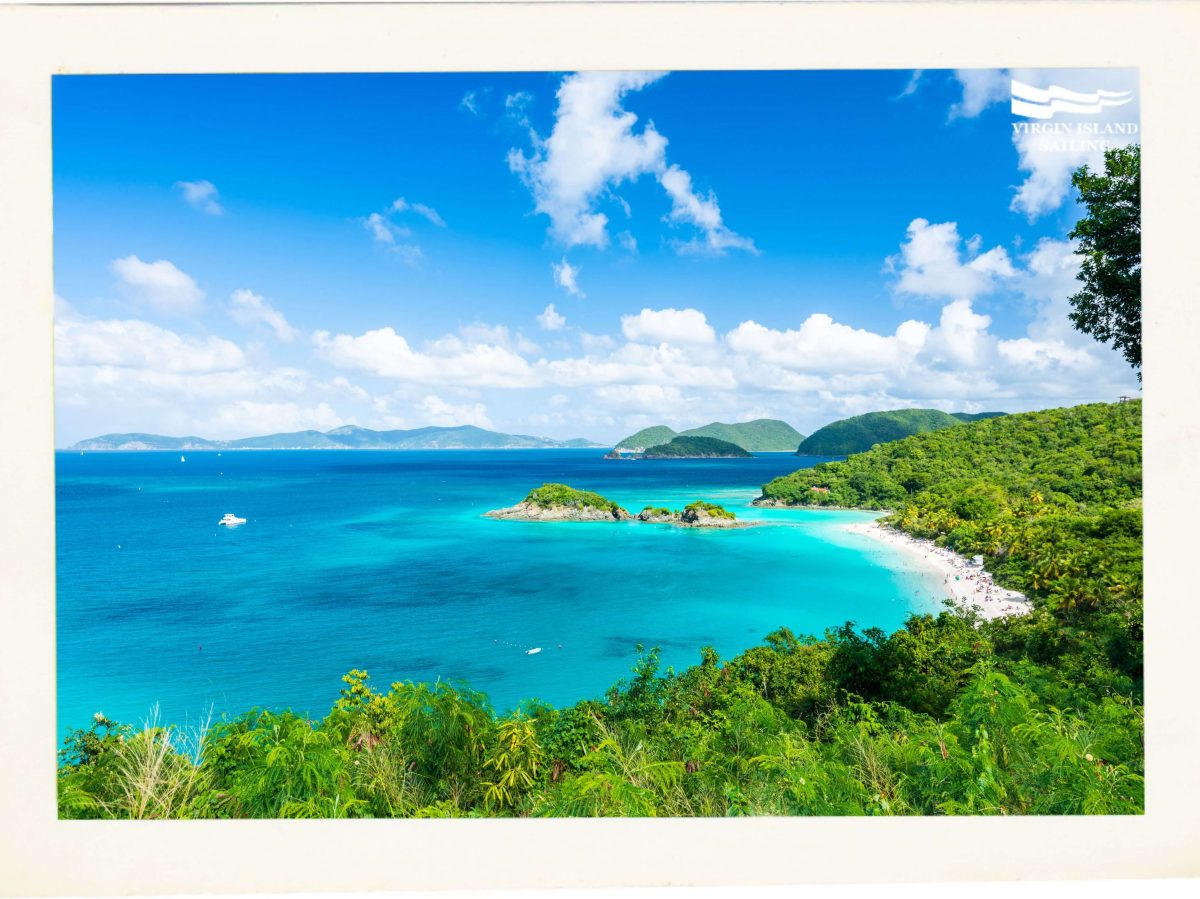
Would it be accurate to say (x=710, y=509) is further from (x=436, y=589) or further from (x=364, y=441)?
(x=364, y=441)

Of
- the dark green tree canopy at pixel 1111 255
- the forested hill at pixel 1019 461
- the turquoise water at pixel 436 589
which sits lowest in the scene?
the turquoise water at pixel 436 589

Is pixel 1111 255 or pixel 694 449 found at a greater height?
pixel 1111 255

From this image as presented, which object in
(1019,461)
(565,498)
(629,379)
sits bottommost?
(565,498)

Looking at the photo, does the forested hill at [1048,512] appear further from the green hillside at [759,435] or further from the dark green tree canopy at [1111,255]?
→ the green hillside at [759,435]

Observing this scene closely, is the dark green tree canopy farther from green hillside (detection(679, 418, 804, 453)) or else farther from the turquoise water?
the turquoise water

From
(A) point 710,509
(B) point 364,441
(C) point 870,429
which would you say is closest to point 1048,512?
(C) point 870,429

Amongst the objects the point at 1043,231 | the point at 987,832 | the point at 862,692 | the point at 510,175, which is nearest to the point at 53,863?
the point at 987,832

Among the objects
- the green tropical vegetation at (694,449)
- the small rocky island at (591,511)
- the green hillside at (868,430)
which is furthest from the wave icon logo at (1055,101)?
the small rocky island at (591,511)
